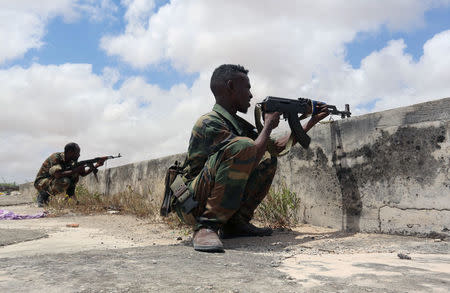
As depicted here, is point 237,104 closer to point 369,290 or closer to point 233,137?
point 233,137

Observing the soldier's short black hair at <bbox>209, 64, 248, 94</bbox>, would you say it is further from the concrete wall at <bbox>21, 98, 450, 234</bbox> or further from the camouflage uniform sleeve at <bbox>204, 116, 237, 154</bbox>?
the concrete wall at <bbox>21, 98, 450, 234</bbox>

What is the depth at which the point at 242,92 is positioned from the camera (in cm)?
267

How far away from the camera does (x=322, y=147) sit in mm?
3301

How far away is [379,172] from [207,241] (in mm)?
1542

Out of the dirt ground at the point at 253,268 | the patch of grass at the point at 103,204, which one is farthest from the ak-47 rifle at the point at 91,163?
the dirt ground at the point at 253,268

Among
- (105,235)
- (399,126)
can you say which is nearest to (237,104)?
(399,126)

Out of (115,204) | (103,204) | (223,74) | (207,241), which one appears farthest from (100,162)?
(207,241)

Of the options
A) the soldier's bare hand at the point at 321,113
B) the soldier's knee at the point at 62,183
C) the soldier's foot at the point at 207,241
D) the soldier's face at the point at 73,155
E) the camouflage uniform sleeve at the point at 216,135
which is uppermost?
the soldier's face at the point at 73,155

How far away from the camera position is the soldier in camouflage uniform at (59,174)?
6.96 m

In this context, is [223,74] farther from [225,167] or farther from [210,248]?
[210,248]

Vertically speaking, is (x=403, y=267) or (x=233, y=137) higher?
(x=233, y=137)

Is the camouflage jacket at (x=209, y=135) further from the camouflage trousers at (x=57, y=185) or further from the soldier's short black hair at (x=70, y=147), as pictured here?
the soldier's short black hair at (x=70, y=147)

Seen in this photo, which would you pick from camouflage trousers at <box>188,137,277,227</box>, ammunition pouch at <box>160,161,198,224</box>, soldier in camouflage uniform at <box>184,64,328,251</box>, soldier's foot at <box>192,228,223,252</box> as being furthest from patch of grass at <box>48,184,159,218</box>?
soldier's foot at <box>192,228,223,252</box>

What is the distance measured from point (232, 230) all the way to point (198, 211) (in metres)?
0.41
